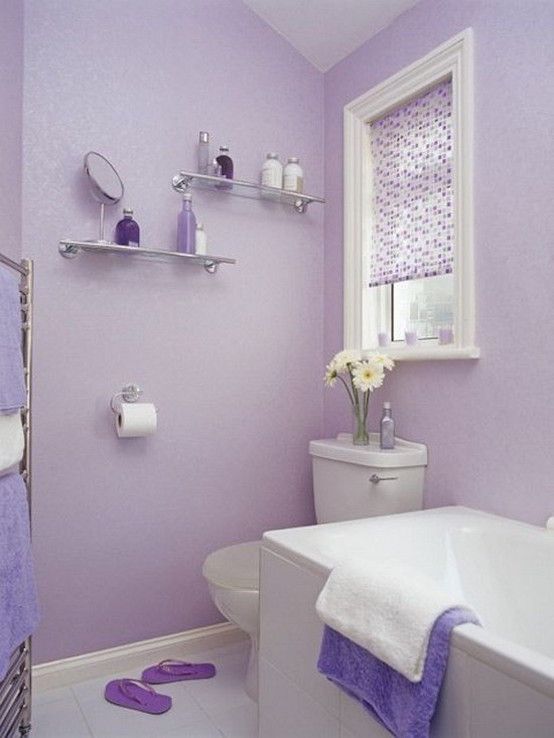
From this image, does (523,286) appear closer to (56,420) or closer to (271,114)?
(271,114)

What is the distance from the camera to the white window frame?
1.98 metres

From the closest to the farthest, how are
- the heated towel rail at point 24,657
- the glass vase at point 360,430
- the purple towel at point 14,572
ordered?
the purple towel at point 14,572
the heated towel rail at point 24,657
the glass vase at point 360,430

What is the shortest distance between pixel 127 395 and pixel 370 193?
1340 millimetres

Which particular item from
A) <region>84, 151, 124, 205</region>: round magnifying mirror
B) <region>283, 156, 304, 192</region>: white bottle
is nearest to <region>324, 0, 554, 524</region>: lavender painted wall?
<region>283, 156, 304, 192</region>: white bottle

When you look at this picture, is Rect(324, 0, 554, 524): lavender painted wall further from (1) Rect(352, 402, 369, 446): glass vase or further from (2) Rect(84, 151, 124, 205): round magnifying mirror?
(2) Rect(84, 151, 124, 205): round magnifying mirror

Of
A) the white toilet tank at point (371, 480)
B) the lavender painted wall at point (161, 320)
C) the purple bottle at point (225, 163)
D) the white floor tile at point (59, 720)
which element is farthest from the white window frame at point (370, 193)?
the white floor tile at point (59, 720)

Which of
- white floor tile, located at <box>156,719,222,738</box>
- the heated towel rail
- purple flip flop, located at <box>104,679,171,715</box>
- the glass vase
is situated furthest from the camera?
the glass vase

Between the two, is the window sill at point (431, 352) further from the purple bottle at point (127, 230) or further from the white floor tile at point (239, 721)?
the white floor tile at point (239, 721)

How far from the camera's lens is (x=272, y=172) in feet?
8.09

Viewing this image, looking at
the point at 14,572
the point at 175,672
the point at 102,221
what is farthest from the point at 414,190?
the point at 175,672

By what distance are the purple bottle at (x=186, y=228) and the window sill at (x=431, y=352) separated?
859mm

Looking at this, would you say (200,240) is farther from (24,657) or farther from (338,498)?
(24,657)

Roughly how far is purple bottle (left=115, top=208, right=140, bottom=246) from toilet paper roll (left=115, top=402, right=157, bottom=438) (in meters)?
0.60

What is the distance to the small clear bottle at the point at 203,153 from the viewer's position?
2309 mm
